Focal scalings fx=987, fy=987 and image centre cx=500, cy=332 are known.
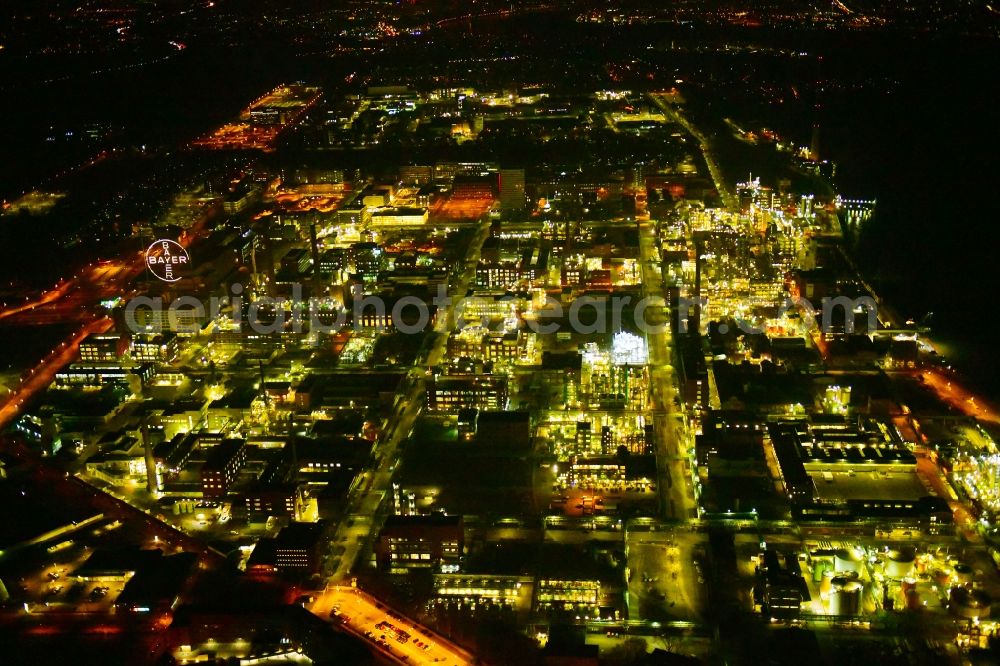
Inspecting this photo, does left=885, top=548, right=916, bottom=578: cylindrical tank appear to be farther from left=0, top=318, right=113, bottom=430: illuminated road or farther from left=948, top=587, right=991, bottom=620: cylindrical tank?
left=0, top=318, right=113, bottom=430: illuminated road

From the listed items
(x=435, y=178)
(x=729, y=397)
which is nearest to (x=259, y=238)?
(x=435, y=178)

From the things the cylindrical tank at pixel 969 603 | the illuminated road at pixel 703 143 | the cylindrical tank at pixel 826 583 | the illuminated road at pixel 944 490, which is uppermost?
the illuminated road at pixel 703 143

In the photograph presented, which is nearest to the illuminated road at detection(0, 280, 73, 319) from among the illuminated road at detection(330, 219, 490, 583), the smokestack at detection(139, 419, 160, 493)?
the smokestack at detection(139, 419, 160, 493)

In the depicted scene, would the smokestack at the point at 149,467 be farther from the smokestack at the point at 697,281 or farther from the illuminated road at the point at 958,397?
the illuminated road at the point at 958,397

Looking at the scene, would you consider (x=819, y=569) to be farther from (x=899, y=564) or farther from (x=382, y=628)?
(x=382, y=628)

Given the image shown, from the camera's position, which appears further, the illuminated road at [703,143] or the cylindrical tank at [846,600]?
the illuminated road at [703,143]

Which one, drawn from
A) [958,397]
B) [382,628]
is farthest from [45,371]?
[958,397]

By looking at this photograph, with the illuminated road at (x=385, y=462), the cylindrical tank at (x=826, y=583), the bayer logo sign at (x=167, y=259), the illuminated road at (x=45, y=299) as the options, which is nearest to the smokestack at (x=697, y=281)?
the illuminated road at (x=385, y=462)
